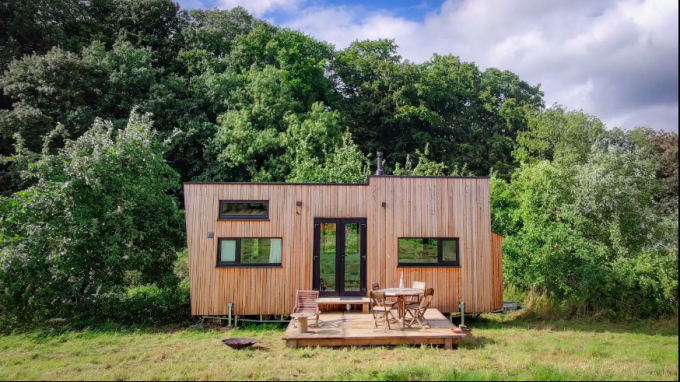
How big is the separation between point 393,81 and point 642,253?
17.2 meters

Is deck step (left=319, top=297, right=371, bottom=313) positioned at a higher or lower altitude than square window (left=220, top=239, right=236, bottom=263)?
lower

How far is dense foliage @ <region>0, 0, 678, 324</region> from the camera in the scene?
33.3 feet

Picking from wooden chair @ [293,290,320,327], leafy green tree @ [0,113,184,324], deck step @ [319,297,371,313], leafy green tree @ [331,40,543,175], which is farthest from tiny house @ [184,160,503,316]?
leafy green tree @ [331,40,543,175]

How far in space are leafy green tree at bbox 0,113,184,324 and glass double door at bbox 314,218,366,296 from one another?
162 inches

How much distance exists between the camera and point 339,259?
984 centimetres

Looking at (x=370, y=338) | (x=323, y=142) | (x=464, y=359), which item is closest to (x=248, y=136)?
(x=323, y=142)

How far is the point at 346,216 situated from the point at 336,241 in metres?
0.60

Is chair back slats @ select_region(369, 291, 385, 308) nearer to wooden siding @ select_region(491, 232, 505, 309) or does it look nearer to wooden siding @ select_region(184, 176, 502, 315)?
wooden siding @ select_region(184, 176, 502, 315)

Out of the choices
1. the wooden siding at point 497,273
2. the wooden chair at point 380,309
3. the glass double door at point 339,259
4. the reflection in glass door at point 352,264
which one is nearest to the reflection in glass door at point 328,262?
the glass double door at point 339,259

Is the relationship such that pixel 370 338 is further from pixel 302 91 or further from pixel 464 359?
pixel 302 91

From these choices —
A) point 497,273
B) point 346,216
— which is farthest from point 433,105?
point 346,216

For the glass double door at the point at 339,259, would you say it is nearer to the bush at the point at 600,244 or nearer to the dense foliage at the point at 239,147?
the dense foliage at the point at 239,147

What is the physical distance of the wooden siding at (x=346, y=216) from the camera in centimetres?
976

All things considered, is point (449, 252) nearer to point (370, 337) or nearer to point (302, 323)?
point (370, 337)
